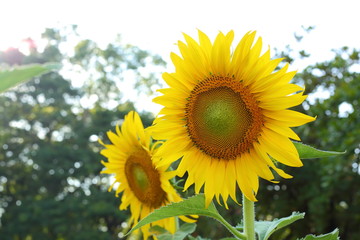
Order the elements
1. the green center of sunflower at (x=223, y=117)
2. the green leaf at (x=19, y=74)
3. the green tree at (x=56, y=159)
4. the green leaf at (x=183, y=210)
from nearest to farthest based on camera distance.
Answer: the green leaf at (x=19, y=74) → the green leaf at (x=183, y=210) → the green center of sunflower at (x=223, y=117) → the green tree at (x=56, y=159)

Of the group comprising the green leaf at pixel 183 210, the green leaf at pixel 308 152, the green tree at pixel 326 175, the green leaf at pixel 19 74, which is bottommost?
the green tree at pixel 326 175

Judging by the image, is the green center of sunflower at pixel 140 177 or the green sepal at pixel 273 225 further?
the green center of sunflower at pixel 140 177

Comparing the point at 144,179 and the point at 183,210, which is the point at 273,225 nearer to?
the point at 183,210

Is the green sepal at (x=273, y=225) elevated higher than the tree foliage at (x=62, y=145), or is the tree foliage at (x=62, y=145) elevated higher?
the green sepal at (x=273, y=225)

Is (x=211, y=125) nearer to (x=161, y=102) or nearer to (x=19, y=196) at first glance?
(x=161, y=102)

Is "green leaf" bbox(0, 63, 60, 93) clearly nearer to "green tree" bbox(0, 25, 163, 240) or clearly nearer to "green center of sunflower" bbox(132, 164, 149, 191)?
"green center of sunflower" bbox(132, 164, 149, 191)

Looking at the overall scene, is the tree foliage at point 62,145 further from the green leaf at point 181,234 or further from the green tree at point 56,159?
the green leaf at point 181,234

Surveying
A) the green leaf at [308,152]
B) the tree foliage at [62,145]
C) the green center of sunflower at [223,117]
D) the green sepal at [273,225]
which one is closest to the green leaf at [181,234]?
the green sepal at [273,225]

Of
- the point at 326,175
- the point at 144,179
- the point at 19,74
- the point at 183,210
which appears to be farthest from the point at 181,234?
the point at 326,175
